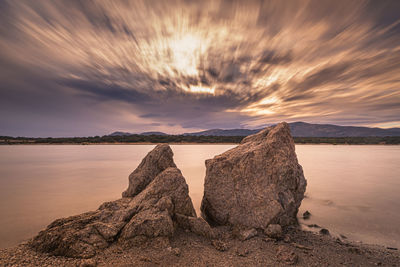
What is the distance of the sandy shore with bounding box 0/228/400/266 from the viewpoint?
357cm

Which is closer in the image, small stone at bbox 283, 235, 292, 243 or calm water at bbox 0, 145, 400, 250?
small stone at bbox 283, 235, 292, 243

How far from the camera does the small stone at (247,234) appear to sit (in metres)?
4.75

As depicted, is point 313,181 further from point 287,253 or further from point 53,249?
point 53,249

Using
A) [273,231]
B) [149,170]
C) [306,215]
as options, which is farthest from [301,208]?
[149,170]

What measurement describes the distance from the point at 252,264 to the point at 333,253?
2.17 m

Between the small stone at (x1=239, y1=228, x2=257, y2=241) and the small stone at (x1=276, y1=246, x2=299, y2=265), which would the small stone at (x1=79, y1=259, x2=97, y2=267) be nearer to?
the small stone at (x1=239, y1=228, x2=257, y2=241)

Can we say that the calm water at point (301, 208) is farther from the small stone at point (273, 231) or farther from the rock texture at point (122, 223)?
the rock texture at point (122, 223)

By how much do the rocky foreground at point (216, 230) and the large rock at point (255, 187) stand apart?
0.03 m

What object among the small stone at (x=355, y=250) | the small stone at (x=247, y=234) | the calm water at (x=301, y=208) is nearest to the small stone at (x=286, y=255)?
the small stone at (x=247, y=234)

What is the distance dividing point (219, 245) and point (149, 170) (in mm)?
4153

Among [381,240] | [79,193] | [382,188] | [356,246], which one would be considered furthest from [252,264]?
[382,188]

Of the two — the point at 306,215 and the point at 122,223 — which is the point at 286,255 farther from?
the point at 122,223

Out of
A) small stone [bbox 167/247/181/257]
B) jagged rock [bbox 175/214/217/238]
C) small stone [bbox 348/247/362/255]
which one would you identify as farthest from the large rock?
small stone [bbox 167/247/181/257]

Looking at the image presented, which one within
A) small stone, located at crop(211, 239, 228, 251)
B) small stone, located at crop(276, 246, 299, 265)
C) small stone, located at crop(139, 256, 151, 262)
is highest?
small stone, located at crop(139, 256, 151, 262)
